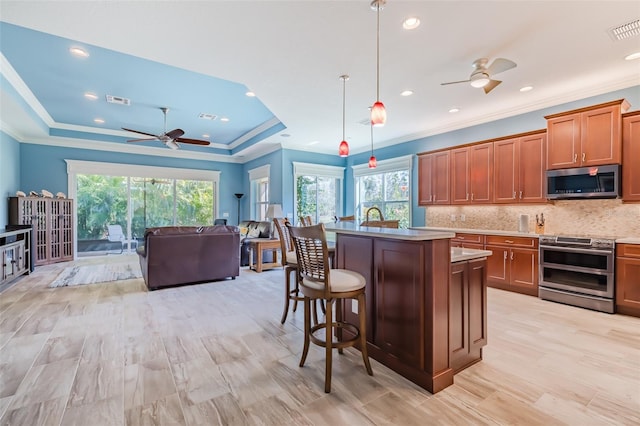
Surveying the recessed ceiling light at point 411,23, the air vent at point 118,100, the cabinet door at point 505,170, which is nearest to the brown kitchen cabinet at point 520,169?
the cabinet door at point 505,170

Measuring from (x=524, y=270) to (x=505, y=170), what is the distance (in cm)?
159

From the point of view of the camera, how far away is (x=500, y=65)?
2.92 m

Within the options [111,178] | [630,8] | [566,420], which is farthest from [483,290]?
[111,178]

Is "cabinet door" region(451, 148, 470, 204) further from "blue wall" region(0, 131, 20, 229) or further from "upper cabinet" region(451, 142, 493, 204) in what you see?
"blue wall" region(0, 131, 20, 229)

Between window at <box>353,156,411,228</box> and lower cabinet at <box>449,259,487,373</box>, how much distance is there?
13.9 feet

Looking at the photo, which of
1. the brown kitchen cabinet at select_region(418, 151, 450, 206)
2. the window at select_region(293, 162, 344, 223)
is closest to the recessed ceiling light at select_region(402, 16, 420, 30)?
the brown kitchen cabinet at select_region(418, 151, 450, 206)

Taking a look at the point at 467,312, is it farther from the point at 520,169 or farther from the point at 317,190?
the point at 317,190

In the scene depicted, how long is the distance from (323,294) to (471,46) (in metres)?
2.88

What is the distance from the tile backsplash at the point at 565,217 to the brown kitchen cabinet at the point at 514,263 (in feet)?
1.78

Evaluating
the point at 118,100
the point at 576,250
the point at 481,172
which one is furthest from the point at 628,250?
the point at 118,100

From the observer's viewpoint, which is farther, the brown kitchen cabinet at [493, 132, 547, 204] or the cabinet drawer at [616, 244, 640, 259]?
the brown kitchen cabinet at [493, 132, 547, 204]

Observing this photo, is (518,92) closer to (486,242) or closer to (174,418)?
(486,242)

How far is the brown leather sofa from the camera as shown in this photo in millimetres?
4480

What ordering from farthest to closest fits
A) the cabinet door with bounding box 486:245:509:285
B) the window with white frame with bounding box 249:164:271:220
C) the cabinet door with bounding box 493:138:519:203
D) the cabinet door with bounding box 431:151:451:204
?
the window with white frame with bounding box 249:164:271:220
the cabinet door with bounding box 431:151:451:204
the cabinet door with bounding box 493:138:519:203
the cabinet door with bounding box 486:245:509:285
